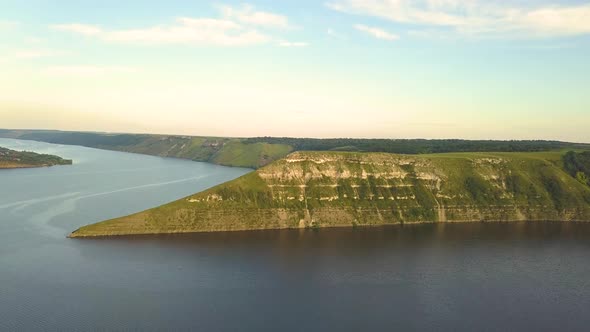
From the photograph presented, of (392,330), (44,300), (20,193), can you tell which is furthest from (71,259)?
(20,193)

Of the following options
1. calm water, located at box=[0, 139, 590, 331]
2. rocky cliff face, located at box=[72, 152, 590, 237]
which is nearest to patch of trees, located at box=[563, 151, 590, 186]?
rocky cliff face, located at box=[72, 152, 590, 237]

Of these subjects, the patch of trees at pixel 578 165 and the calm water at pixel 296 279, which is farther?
the patch of trees at pixel 578 165

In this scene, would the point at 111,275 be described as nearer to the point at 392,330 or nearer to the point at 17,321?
the point at 17,321

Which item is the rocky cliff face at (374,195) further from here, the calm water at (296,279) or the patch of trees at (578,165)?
the calm water at (296,279)

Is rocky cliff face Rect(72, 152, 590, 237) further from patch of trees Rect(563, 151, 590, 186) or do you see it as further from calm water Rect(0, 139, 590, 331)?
calm water Rect(0, 139, 590, 331)

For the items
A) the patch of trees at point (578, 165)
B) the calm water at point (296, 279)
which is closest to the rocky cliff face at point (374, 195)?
Answer: the patch of trees at point (578, 165)

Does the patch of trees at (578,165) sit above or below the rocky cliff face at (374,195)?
above

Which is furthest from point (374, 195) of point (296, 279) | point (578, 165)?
point (578, 165)
